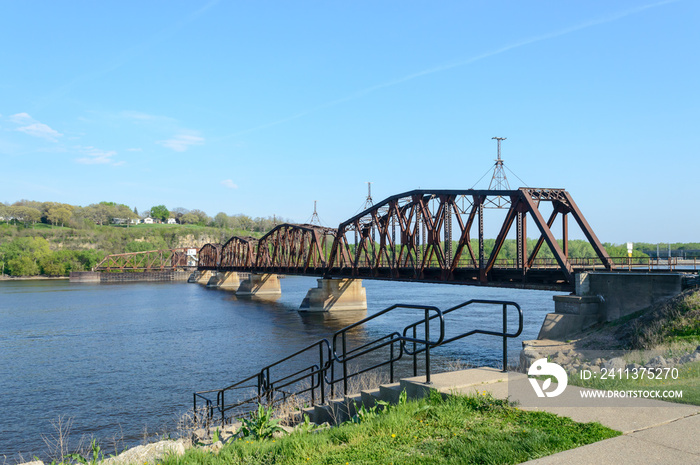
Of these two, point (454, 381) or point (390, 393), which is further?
point (390, 393)

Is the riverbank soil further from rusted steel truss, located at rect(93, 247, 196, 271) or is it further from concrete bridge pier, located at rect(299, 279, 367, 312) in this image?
rusted steel truss, located at rect(93, 247, 196, 271)

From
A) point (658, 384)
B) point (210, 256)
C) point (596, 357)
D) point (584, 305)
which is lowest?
point (596, 357)

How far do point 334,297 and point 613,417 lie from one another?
185 feet

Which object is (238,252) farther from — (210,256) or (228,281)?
(210,256)

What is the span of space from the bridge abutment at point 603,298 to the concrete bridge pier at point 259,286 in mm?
71093

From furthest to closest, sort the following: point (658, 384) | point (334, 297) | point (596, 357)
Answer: point (334, 297)
point (596, 357)
point (658, 384)

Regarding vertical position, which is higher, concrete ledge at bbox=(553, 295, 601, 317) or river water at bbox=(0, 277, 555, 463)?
concrete ledge at bbox=(553, 295, 601, 317)

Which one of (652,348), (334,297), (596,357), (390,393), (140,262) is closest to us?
(390,393)

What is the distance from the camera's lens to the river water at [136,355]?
20625mm

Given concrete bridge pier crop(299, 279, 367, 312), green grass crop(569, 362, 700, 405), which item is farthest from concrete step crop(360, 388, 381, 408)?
concrete bridge pier crop(299, 279, 367, 312)

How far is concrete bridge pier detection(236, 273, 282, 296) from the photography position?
9381 cm

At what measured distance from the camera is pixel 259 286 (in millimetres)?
95000

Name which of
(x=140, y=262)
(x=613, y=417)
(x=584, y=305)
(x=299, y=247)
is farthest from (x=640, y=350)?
(x=140, y=262)

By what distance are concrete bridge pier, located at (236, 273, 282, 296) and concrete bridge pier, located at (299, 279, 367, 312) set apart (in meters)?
32.4
